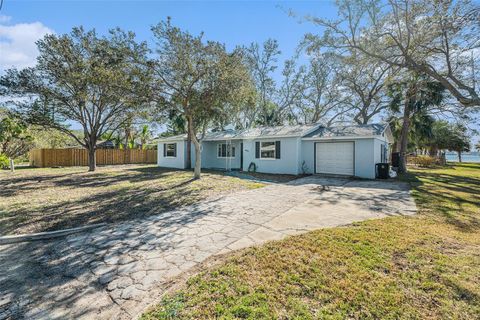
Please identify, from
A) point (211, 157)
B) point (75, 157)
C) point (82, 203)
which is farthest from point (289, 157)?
point (75, 157)

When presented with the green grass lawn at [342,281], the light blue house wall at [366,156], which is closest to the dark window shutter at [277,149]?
the light blue house wall at [366,156]

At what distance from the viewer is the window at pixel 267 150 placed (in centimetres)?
1523

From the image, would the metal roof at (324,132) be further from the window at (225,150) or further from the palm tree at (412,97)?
the palm tree at (412,97)

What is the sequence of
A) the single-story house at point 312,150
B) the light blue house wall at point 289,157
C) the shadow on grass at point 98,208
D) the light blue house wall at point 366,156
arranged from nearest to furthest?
the shadow on grass at point 98,208 < the light blue house wall at point 366,156 < the light blue house wall at point 289,157 < the single-story house at point 312,150

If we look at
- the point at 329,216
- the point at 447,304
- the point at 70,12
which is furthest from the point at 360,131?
the point at 70,12

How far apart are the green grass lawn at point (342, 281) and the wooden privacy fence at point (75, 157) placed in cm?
2432

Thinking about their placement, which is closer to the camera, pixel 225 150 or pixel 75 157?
pixel 225 150

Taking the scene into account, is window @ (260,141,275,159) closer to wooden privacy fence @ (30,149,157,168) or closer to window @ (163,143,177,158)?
window @ (163,143,177,158)

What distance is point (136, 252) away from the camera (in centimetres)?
377

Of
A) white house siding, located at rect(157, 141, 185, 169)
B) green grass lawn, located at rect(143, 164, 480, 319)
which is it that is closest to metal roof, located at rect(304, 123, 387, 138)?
green grass lawn, located at rect(143, 164, 480, 319)

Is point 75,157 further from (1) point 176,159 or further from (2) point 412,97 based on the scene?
(2) point 412,97

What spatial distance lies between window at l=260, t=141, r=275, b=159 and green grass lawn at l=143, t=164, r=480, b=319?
11.0 meters

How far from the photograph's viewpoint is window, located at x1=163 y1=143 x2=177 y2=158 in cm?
2025

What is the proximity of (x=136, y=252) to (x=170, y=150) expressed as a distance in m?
17.7
